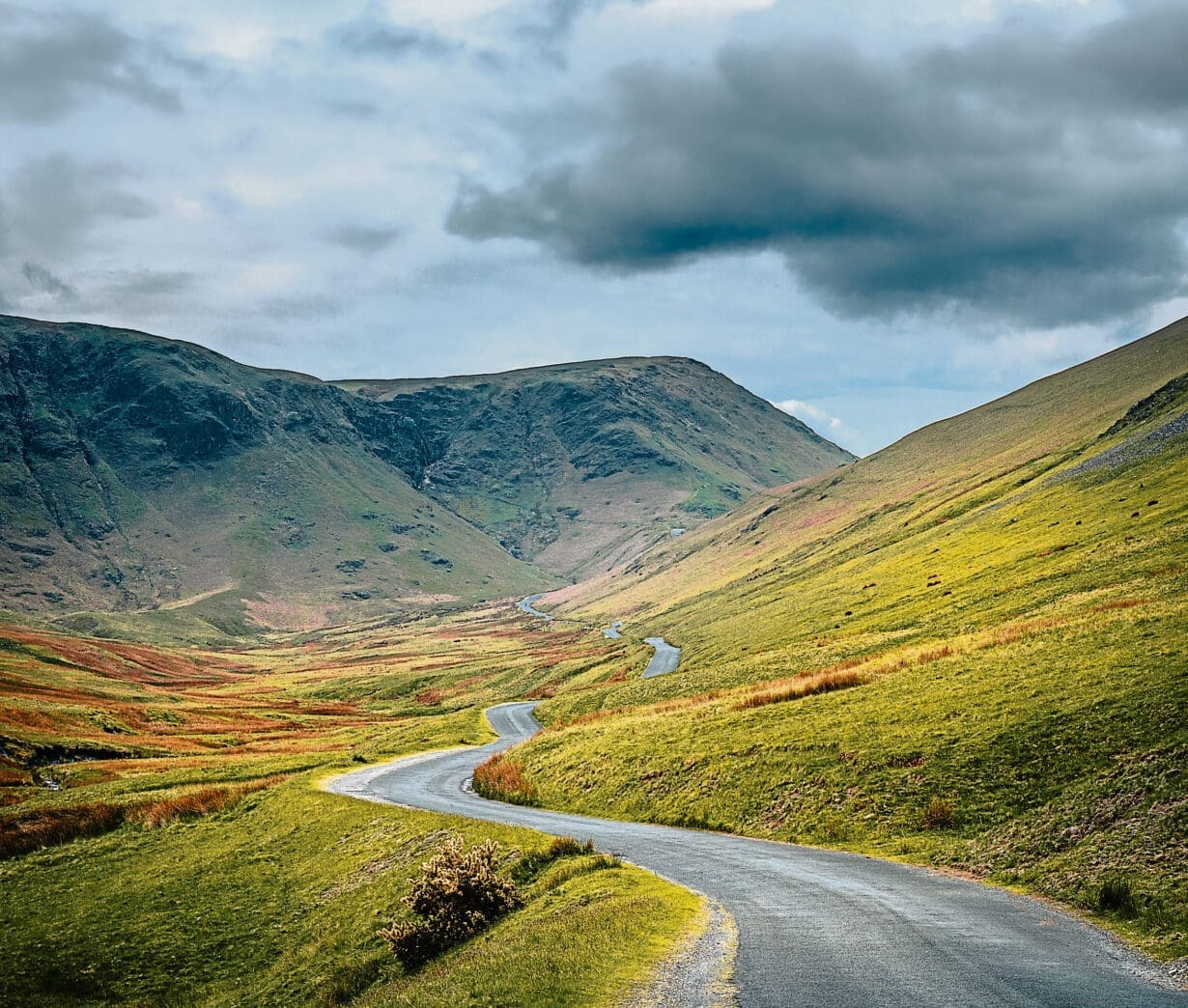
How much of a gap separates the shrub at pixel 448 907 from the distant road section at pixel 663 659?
65685 mm

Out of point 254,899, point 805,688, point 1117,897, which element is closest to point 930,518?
point 805,688

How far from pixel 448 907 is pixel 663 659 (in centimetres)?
9307

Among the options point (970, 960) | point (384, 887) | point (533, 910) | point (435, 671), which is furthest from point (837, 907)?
point (435, 671)

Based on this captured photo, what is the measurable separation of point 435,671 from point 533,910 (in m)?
152

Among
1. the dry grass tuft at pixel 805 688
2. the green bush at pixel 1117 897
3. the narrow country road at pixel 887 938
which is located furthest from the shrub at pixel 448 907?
the dry grass tuft at pixel 805 688

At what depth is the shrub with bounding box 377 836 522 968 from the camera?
21.8 m

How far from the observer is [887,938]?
16875mm

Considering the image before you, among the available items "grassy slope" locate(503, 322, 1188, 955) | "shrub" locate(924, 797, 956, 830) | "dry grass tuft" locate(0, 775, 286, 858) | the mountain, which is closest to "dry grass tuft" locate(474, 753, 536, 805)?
"grassy slope" locate(503, 322, 1188, 955)

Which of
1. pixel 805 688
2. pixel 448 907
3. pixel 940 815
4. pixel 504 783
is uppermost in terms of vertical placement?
pixel 448 907

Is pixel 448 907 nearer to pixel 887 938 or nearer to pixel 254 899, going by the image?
pixel 887 938

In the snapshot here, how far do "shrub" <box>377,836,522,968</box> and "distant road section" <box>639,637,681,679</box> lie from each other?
65.7 metres

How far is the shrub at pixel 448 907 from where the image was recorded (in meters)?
21.8

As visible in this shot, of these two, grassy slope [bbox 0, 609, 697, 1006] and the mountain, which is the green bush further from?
the mountain

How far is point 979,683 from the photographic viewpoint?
36.0 metres
